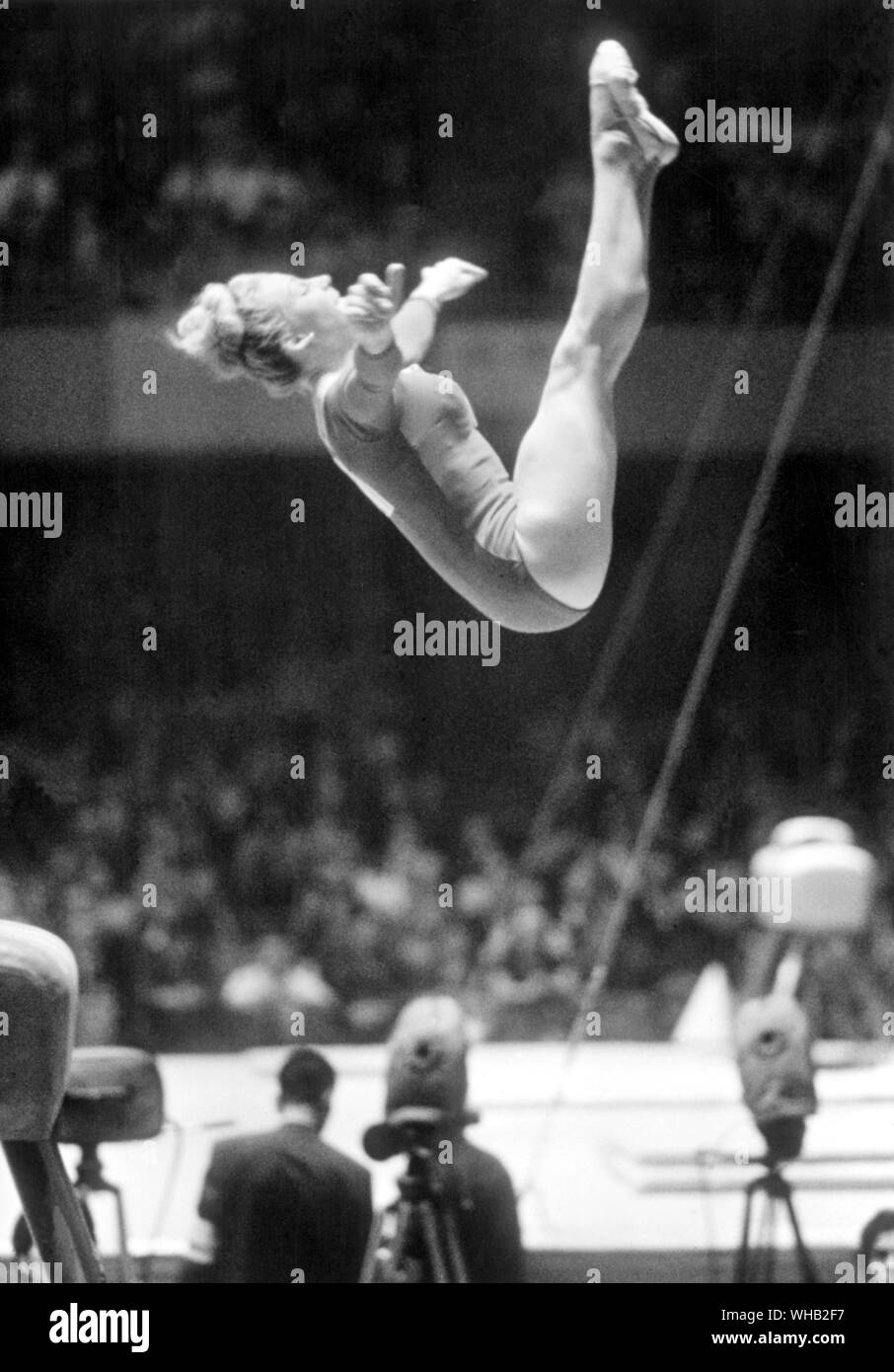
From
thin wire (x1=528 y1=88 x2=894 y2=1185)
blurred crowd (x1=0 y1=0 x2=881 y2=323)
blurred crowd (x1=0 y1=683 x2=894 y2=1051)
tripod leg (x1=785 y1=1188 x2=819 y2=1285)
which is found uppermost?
blurred crowd (x1=0 y1=0 x2=881 y2=323)

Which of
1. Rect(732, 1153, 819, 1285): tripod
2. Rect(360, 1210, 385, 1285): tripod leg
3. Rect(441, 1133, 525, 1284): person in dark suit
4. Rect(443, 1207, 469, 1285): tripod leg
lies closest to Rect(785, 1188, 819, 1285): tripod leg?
Rect(732, 1153, 819, 1285): tripod

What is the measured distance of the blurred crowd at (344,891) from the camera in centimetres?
322

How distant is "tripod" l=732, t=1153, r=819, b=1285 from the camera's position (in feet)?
10.6

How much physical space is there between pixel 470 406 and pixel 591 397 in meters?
0.25

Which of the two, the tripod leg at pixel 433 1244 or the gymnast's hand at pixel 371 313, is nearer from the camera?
the gymnast's hand at pixel 371 313

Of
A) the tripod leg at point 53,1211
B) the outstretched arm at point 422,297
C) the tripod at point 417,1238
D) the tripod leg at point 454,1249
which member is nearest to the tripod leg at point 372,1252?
the tripod at point 417,1238

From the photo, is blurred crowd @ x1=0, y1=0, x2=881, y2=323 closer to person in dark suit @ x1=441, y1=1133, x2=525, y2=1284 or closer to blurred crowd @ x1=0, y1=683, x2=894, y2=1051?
blurred crowd @ x1=0, y1=683, x2=894, y2=1051

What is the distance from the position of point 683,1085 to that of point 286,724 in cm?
110

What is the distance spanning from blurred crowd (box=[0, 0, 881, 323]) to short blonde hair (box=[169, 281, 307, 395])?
0.19ft

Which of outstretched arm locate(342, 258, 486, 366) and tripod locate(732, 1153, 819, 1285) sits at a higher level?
outstretched arm locate(342, 258, 486, 366)

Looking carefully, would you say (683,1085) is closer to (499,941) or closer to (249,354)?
(499,941)

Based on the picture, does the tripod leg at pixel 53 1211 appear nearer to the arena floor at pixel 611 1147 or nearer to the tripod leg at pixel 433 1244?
the arena floor at pixel 611 1147

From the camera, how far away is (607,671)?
3.27m
